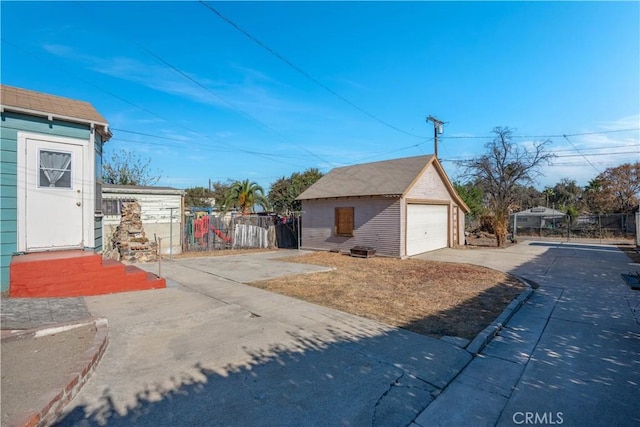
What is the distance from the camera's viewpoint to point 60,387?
2.91 m

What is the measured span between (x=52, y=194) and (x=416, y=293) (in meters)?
8.11

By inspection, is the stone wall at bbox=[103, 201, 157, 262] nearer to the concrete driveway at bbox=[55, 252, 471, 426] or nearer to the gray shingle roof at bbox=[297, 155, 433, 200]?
the concrete driveway at bbox=[55, 252, 471, 426]

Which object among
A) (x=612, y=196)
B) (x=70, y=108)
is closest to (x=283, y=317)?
(x=70, y=108)

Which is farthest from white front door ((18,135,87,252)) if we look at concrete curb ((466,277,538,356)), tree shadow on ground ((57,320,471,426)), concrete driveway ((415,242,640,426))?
concrete curb ((466,277,538,356))

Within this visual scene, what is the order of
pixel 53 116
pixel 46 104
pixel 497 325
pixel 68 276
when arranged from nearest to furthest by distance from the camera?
pixel 497 325 → pixel 68 276 → pixel 53 116 → pixel 46 104

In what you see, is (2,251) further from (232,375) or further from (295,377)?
(295,377)

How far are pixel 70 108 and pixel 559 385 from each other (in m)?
9.85

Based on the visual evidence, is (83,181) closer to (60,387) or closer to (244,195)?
(60,387)

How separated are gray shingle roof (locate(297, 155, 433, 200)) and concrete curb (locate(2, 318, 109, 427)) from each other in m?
11.7

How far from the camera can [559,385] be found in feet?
11.3

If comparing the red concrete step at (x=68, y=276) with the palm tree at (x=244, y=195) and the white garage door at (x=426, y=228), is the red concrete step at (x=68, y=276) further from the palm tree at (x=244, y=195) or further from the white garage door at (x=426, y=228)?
the palm tree at (x=244, y=195)

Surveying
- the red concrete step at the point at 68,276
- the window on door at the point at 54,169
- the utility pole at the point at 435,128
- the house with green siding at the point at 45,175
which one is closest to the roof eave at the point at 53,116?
the house with green siding at the point at 45,175
